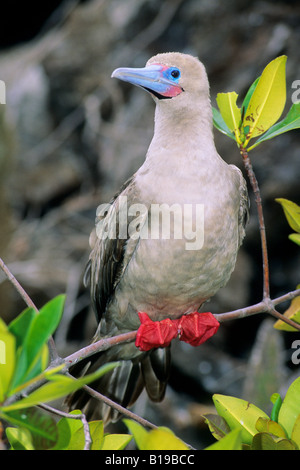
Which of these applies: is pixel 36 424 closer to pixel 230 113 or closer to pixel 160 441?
pixel 160 441

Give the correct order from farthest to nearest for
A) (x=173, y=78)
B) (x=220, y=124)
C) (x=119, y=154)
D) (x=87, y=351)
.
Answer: (x=119, y=154), (x=173, y=78), (x=220, y=124), (x=87, y=351)

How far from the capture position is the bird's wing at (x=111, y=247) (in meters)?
2.67

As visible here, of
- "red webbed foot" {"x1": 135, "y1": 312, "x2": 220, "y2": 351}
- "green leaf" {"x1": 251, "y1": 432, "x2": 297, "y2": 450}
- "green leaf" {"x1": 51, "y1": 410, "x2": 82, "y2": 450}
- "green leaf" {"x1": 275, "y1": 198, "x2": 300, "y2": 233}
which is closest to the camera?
"green leaf" {"x1": 51, "y1": 410, "x2": 82, "y2": 450}

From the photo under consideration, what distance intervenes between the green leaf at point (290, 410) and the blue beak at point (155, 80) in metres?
1.34

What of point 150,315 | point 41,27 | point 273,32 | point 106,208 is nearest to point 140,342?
point 150,315

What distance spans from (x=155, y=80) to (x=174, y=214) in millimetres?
581

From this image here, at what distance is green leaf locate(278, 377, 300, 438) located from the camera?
1.81 meters

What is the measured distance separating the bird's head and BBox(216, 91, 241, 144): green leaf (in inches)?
15.8

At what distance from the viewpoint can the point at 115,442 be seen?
1.67 metres

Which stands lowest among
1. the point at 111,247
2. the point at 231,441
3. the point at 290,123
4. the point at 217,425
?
the point at 217,425

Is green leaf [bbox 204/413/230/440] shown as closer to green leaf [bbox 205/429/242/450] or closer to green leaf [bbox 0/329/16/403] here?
green leaf [bbox 205/429/242/450]

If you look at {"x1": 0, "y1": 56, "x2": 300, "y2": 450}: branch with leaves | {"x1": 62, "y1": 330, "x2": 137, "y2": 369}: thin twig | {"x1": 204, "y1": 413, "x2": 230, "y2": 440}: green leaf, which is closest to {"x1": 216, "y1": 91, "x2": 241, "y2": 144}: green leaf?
{"x1": 0, "y1": 56, "x2": 300, "y2": 450}: branch with leaves

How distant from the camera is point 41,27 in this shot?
7.33 meters

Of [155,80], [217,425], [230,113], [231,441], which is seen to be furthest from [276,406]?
[155,80]
